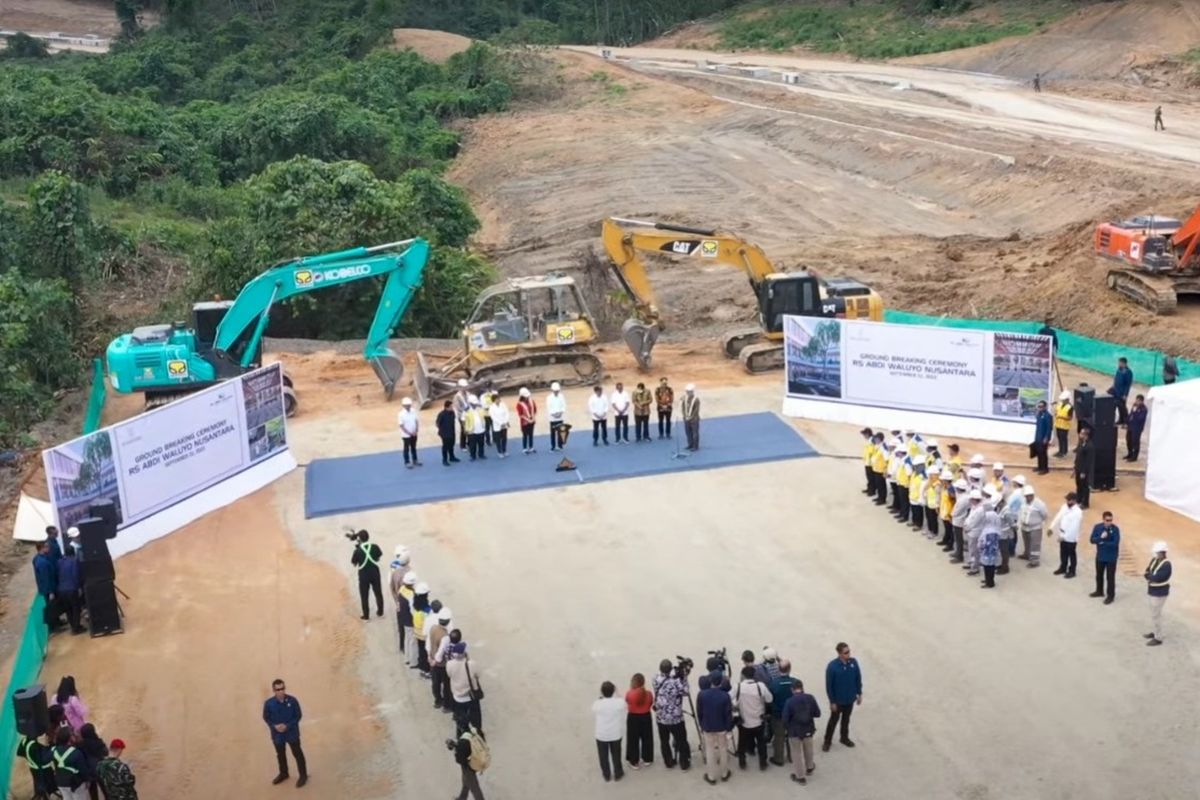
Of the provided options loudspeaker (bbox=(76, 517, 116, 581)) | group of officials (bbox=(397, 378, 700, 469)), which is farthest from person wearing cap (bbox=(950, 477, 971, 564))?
loudspeaker (bbox=(76, 517, 116, 581))

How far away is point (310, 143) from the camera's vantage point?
184ft

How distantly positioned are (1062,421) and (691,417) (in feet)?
21.6

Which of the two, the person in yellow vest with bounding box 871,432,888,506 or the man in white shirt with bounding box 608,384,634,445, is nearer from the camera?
the person in yellow vest with bounding box 871,432,888,506

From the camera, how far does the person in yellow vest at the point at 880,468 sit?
2342 cm

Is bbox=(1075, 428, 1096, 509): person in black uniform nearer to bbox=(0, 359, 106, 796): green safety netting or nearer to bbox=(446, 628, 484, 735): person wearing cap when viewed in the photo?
bbox=(446, 628, 484, 735): person wearing cap

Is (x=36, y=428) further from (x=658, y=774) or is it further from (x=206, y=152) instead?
(x=206, y=152)

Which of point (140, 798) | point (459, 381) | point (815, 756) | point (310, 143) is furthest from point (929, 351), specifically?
point (310, 143)

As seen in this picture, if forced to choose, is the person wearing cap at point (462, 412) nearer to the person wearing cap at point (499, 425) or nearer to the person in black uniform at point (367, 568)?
the person wearing cap at point (499, 425)

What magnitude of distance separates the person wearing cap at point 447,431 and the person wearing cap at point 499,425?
Answer: 0.73m

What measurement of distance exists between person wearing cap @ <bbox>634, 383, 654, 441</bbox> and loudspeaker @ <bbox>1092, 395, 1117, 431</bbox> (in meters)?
8.19

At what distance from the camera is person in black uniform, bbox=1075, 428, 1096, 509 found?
23.0 meters

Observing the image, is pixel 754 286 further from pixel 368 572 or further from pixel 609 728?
pixel 609 728

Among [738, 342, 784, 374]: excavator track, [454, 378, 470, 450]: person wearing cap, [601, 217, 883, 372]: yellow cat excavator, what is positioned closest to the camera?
[454, 378, 470, 450]: person wearing cap

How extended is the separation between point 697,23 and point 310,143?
2113 inches
